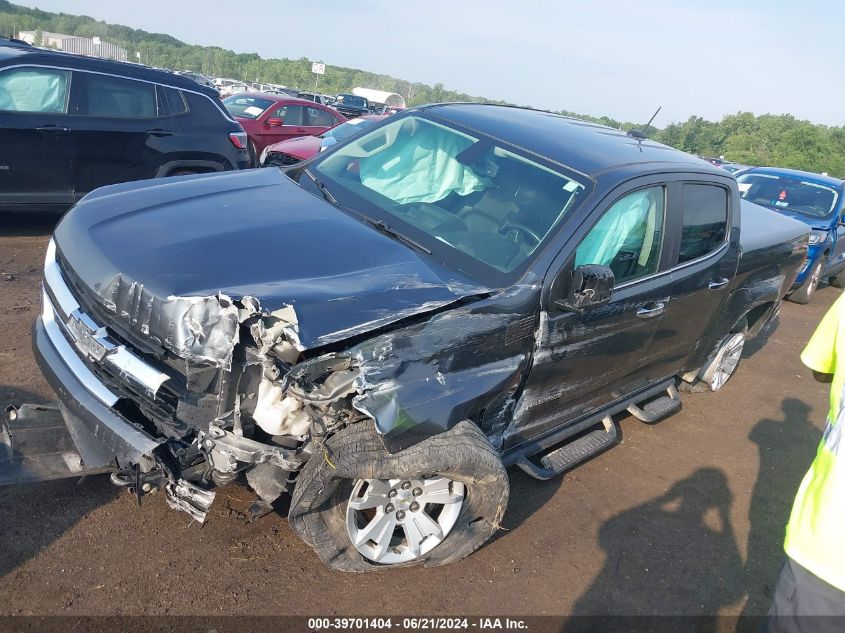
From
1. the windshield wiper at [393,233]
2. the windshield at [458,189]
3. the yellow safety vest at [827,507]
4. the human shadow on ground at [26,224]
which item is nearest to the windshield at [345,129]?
the human shadow on ground at [26,224]

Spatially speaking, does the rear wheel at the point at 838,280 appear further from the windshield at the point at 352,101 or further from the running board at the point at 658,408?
the windshield at the point at 352,101

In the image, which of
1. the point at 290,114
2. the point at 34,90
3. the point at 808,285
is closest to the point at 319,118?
the point at 290,114

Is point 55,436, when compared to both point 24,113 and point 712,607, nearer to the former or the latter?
point 712,607

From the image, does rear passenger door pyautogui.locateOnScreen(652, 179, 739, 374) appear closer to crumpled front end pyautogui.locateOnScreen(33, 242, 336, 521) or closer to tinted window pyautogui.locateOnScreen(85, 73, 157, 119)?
crumpled front end pyautogui.locateOnScreen(33, 242, 336, 521)

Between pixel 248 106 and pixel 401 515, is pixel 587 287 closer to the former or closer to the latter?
pixel 401 515

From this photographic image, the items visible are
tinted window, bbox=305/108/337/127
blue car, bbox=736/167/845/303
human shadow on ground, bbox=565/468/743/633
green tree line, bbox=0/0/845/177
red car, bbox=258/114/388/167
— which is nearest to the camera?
human shadow on ground, bbox=565/468/743/633

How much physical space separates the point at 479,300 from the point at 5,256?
16.8ft

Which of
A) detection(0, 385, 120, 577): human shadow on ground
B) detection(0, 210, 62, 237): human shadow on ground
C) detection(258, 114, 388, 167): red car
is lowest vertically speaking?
detection(0, 210, 62, 237): human shadow on ground

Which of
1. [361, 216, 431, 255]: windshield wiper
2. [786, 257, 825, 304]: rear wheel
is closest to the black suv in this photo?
[361, 216, 431, 255]: windshield wiper

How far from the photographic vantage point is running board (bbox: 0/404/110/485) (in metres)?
2.77

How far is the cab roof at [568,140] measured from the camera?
11.8 ft

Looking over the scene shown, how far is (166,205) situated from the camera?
3215 mm

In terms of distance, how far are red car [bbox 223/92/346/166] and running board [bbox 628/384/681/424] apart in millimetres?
9458

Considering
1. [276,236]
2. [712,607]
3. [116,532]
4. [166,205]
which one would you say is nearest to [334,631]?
[116,532]
